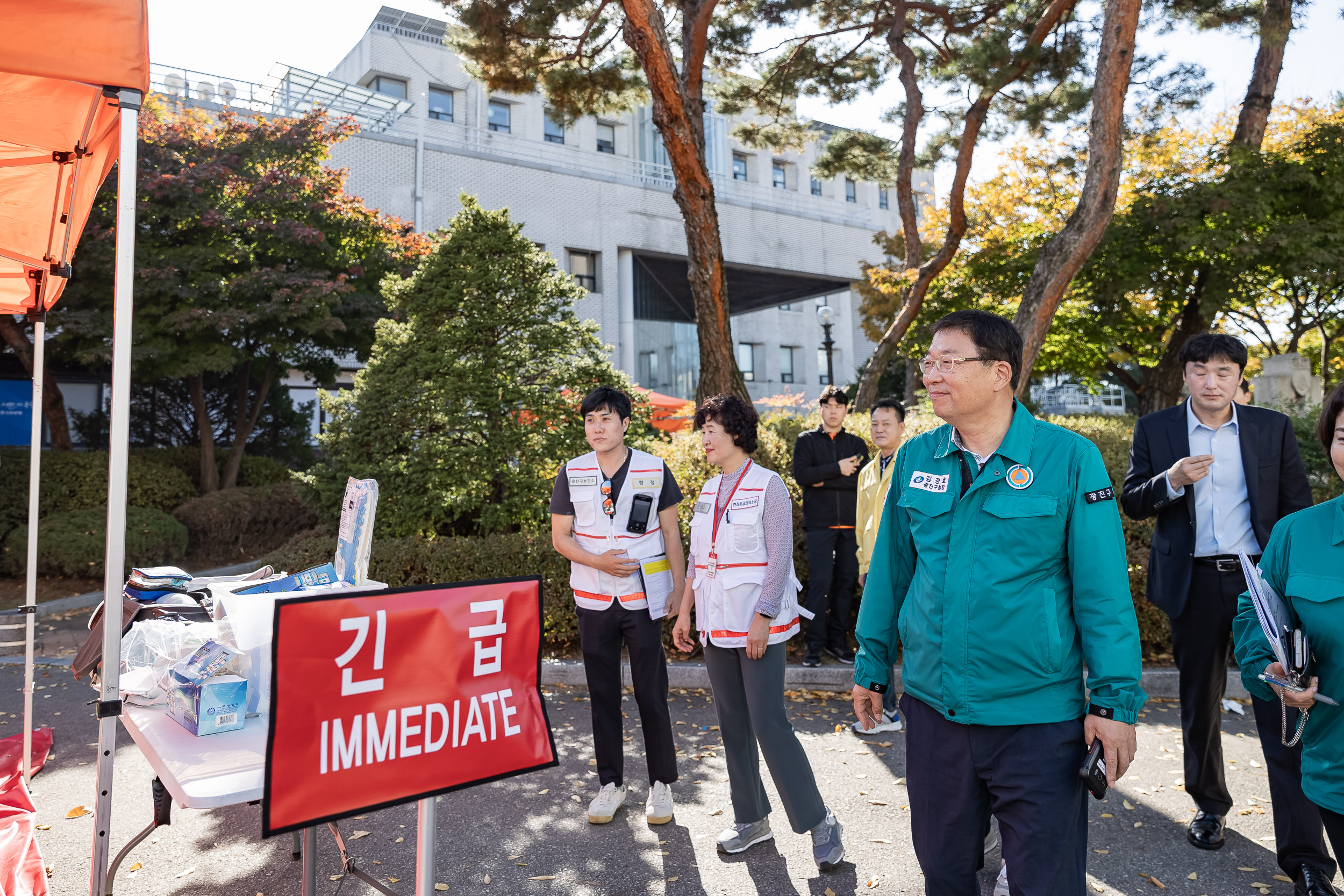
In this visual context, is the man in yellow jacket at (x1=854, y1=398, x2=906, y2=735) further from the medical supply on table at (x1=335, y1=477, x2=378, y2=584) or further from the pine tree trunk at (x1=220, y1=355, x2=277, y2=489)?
the pine tree trunk at (x1=220, y1=355, x2=277, y2=489)

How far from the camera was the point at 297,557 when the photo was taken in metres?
7.81

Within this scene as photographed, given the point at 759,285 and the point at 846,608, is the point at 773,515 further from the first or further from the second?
the point at 759,285

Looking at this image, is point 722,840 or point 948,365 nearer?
point 948,365

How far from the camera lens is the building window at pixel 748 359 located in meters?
33.3

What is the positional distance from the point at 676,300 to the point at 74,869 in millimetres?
30305

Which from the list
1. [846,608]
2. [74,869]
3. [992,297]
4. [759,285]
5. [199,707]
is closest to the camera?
[199,707]

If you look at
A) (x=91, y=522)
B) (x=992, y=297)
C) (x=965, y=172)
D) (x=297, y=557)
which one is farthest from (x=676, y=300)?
(x=297, y=557)

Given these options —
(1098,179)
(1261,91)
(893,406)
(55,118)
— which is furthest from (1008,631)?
(1261,91)

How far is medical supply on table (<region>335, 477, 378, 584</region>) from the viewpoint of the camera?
12.2 feet

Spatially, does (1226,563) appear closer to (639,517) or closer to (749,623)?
(749,623)

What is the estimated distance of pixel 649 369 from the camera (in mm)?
27875

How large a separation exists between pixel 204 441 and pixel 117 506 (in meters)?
13.9

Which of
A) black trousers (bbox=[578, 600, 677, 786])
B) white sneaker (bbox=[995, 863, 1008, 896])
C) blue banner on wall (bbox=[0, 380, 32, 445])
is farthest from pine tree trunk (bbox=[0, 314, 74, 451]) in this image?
white sneaker (bbox=[995, 863, 1008, 896])

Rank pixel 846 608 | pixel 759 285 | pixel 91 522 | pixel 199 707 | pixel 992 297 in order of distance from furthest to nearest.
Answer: pixel 759 285
pixel 992 297
pixel 91 522
pixel 846 608
pixel 199 707
